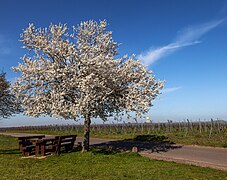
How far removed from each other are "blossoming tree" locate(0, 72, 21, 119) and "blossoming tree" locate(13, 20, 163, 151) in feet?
25.8

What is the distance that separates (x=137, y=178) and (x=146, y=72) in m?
8.99

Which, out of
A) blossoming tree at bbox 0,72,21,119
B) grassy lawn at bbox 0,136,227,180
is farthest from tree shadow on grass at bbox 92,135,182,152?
blossoming tree at bbox 0,72,21,119

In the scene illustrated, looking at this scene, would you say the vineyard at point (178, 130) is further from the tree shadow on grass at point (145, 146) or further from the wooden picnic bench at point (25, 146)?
the wooden picnic bench at point (25, 146)

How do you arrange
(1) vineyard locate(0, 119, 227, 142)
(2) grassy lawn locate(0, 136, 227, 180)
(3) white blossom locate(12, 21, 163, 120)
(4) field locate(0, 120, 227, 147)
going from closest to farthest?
(2) grassy lawn locate(0, 136, 227, 180), (3) white blossom locate(12, 21, 163, 120), (4) field locate(0, 120, 227, 147), (1) vineyard locate(0, 119, 227, 142)

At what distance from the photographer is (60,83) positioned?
16625 millimetres

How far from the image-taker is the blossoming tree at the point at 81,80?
15945 mm

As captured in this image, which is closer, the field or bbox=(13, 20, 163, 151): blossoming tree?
bbox=(13, 20, 163, 151): blossoming tree

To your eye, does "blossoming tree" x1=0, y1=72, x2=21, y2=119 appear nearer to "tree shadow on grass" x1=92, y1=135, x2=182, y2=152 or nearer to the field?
"tree shadow on grass" x1=92, y1=135, x2=182, y2=152

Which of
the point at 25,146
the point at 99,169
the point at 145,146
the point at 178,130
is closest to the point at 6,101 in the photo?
the point at 25,146

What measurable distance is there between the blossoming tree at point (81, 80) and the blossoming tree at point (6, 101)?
7854mm

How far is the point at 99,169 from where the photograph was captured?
11773mm

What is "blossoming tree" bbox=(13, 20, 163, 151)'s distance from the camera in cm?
1595

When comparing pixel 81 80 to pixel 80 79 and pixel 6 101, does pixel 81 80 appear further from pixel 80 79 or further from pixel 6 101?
pixel 6 101

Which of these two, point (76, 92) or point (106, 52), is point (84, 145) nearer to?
point (76, 92)
